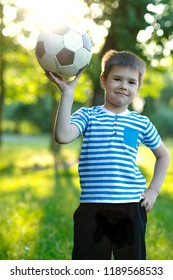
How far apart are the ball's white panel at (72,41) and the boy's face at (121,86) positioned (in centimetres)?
32

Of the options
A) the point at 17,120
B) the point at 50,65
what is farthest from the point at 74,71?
Answer: the point at 17,120

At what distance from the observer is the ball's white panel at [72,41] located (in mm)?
4066

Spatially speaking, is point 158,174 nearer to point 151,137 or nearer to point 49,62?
point 151,137

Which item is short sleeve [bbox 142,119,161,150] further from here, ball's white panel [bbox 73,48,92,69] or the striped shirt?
ball's white panel [bbox 73,48,92,69]

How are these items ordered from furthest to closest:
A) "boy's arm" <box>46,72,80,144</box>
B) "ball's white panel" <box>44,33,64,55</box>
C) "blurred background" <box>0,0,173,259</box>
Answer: "blurred background" <box>0,0,173,259</box>, "ball's white panel" <box>44,33,64,55</box>, "boy's arm" <box>46,72,80,144</box>

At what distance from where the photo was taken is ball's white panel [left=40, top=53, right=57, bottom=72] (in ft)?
13.1

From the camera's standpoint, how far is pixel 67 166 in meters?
20.0

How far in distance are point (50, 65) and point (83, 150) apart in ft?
2.24

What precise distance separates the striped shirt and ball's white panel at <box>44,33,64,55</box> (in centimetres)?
50

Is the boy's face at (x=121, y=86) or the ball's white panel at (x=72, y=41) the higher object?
the ball's white panel at (x=72, y=41)

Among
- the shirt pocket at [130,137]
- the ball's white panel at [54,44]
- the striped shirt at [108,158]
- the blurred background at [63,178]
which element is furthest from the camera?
the blurred background at [63,178]

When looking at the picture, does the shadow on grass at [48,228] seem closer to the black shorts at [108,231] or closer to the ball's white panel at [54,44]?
the black shorts at [108,231]

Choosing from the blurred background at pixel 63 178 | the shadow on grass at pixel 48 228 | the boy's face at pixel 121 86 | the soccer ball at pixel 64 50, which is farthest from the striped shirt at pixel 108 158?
the shadow on grass at pixel 48 228

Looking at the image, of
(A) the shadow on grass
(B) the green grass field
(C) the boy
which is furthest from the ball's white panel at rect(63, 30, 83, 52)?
(A) the shadow on grass
